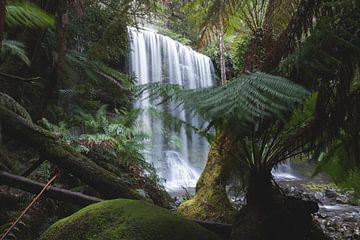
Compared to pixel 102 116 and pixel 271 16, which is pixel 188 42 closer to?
pixel 102 116

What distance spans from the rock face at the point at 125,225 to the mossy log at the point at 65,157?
69 cm

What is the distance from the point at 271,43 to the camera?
2199 mm

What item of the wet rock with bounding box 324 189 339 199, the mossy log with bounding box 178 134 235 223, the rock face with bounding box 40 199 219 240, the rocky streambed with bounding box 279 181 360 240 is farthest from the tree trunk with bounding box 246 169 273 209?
the wet rock with bounding box 324 189 339 199

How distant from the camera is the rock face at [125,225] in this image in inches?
57.7

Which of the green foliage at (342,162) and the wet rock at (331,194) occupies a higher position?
the green foliage at (342,162)

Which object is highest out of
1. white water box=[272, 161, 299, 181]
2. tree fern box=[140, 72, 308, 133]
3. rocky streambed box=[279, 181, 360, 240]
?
tree fern box=[140, 72, 308, 133]

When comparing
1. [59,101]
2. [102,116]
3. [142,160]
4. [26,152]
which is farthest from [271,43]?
[59,101]

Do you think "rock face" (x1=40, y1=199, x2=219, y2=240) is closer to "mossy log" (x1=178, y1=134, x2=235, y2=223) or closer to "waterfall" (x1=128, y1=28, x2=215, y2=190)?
"mossy log" (x1=178, y1=134, x2=235, y2=223)

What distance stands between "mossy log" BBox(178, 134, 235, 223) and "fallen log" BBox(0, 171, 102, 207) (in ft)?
3.75

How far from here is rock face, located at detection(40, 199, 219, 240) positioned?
1467 mm

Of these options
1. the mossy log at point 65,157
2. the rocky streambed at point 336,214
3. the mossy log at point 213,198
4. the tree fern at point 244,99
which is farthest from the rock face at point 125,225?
the mossy log at point 213,198

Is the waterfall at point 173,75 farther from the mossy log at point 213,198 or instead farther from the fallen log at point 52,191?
Answer: the fallen log at point 52,191

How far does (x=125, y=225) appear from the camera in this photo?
149cm

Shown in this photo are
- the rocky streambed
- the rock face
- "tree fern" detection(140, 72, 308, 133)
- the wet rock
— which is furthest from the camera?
the wet rock
